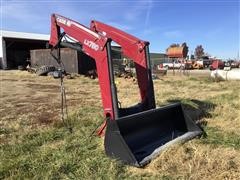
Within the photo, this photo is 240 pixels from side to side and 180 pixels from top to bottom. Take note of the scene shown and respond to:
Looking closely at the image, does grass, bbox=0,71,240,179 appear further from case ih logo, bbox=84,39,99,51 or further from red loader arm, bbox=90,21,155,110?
case ih logo, bbox=84,39,99,51

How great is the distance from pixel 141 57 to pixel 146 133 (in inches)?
60.6

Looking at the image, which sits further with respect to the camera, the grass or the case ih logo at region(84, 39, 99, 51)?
the case ih logo at region(84, 39, 99, 51)

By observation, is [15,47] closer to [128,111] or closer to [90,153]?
[128,111]

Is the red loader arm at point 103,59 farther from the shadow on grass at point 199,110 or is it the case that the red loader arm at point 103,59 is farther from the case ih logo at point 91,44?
the shadow on grass at point 199,110

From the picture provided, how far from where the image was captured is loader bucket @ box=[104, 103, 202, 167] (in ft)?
15.2

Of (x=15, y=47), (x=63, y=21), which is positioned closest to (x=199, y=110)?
(x=63, y=21)

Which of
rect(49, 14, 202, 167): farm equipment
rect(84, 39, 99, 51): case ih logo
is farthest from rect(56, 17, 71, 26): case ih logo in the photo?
rect(84, 39, 99, 51): case ih logo

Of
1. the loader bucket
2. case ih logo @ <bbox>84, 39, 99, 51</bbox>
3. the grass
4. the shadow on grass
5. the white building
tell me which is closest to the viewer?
the grass

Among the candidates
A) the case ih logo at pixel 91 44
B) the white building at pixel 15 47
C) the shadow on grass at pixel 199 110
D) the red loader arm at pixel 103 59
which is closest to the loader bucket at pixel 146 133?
the red loader arm at pixel 103 59

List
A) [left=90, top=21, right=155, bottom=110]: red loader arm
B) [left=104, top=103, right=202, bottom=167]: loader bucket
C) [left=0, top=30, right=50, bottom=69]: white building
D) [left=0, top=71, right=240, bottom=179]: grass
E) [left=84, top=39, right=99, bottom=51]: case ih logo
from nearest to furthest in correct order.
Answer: [left=0, top=71, right=240, bottom=179]: grass, [left=104, top=103, right=202, bottom=167]: loader bucket, [left=84, top=39, right=99, bottom=51]: case ih logo, [left=90, top=21, right=155, bottom=110]: red loader arm, [left=0, top=30, right=50, bottom=69]: white building

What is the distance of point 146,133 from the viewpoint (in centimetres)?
534

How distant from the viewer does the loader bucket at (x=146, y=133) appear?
4.62 metres

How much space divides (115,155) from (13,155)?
1.48 metres

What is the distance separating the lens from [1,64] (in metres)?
36.3
